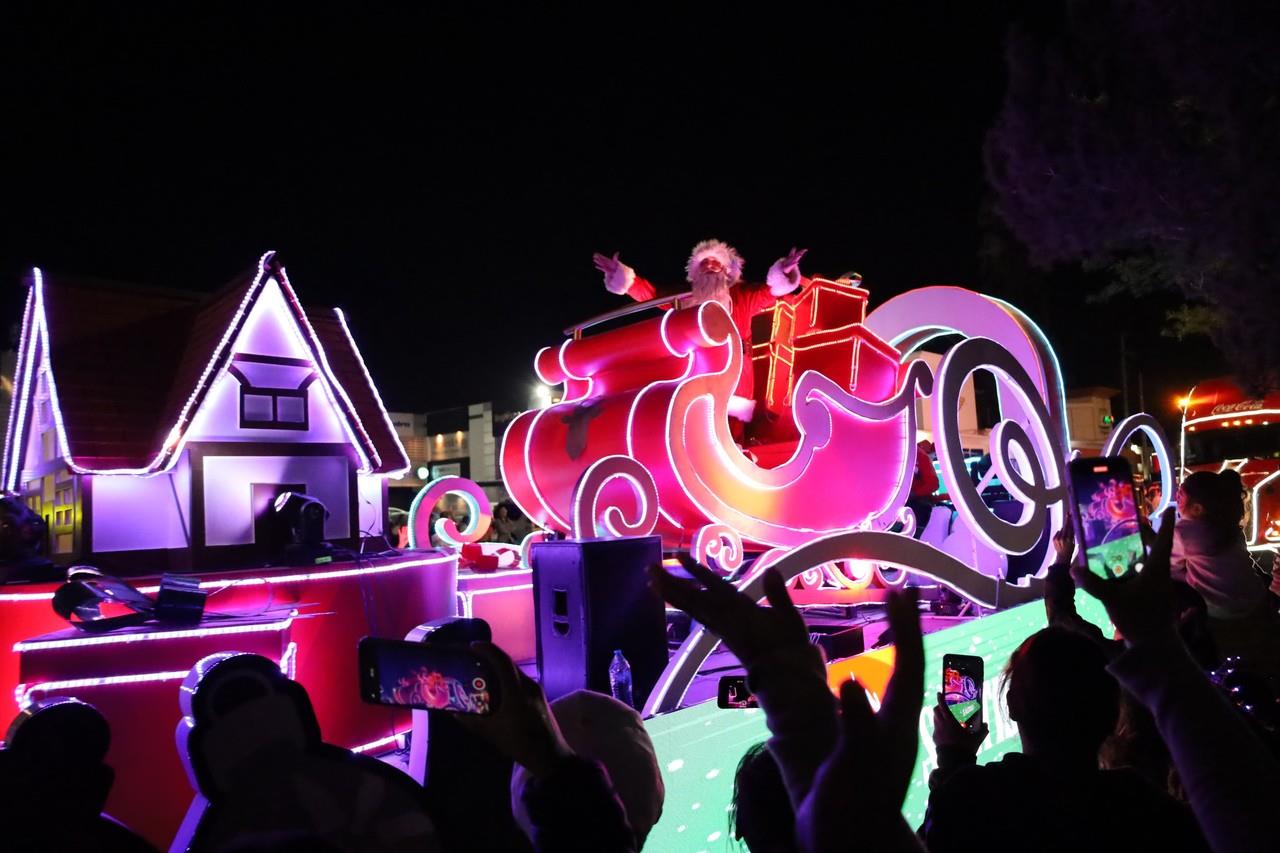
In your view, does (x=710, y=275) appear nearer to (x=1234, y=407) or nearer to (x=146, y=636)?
(x=146, y=636)

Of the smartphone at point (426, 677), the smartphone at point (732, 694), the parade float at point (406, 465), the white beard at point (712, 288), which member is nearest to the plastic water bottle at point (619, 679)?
the parade float at point (406, 465)

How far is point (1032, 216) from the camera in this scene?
14.8 metres

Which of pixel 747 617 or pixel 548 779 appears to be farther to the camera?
pixel 548 779

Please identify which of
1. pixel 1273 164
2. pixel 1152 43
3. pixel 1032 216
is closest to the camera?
pixel 1273 164

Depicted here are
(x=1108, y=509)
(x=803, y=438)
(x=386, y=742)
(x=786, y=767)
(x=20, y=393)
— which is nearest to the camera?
(x=786, y=767)

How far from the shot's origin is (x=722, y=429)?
5.84 meters

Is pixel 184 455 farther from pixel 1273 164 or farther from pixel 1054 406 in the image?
pixel 1273 164

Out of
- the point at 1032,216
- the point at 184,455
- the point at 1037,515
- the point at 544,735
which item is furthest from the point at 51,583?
the point at 1032,216

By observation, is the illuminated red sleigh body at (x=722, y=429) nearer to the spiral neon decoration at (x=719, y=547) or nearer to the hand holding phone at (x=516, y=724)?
the spiral neon decoration at (x=719, y=547)

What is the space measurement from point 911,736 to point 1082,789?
3.09ft

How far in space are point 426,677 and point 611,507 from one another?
135 inches

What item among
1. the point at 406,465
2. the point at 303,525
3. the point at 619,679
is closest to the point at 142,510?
the point at 303,525

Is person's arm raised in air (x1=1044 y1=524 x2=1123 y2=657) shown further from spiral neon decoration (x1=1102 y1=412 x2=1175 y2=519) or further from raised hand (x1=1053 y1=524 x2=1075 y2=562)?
spiral neon decoration (x1=1102 y1=412 x2=1175 y2=519)

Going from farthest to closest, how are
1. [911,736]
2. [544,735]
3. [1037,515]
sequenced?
[1037,515], [544,735], [911,736]
